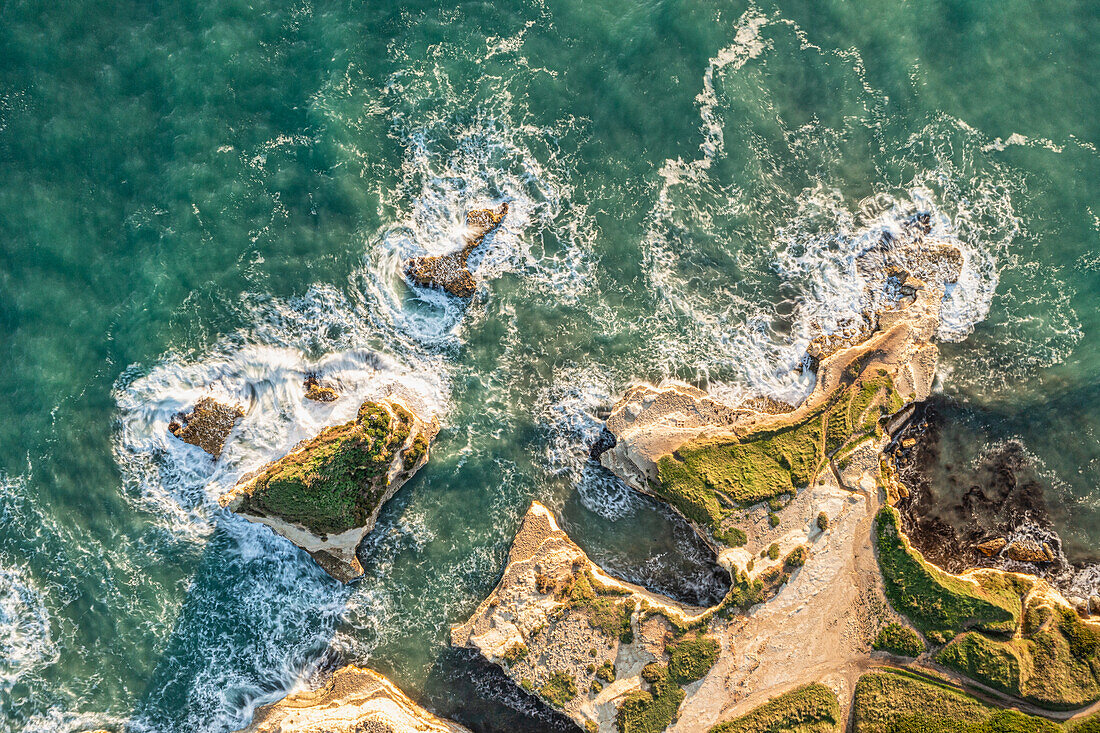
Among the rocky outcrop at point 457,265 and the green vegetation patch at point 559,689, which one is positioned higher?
the rocky outcrop at point 457,265

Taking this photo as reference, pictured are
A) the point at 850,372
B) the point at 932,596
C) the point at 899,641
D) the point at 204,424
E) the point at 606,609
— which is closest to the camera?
the point at 932,596

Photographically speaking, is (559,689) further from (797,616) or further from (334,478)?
(334,478)

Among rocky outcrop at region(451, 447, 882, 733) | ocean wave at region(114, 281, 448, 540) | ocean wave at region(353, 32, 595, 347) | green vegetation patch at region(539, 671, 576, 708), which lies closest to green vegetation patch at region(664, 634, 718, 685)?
rocky outcrop at region(451, 447, 882, 733)

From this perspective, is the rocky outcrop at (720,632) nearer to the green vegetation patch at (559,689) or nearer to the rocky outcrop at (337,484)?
the green vegetation patch at (559,689)

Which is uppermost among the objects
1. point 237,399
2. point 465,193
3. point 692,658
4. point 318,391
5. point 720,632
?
point 465,193

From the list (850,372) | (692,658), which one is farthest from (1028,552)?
(692,658)

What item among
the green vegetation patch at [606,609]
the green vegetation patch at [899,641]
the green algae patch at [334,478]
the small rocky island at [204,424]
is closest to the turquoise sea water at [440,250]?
the small rocky island at [204,424]
